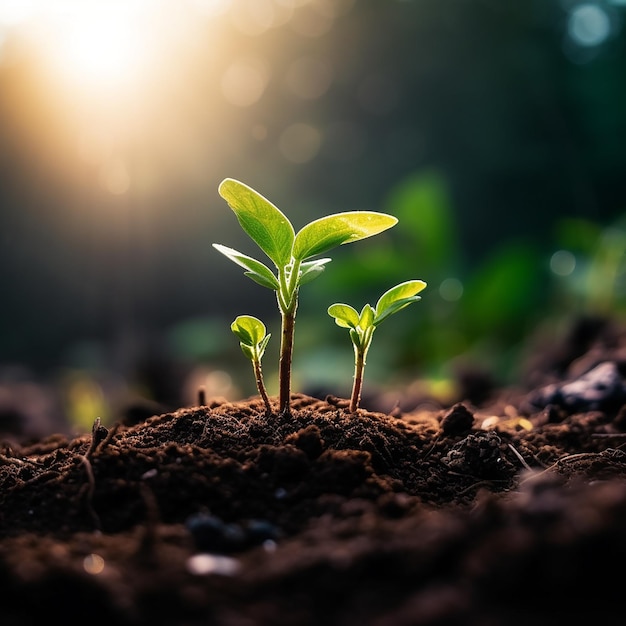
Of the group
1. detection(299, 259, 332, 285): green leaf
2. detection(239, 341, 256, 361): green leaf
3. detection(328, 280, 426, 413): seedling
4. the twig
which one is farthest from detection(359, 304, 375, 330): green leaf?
the twig

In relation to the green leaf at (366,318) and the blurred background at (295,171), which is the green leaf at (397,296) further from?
the blurred background at (295,171)

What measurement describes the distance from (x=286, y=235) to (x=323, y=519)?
526mm

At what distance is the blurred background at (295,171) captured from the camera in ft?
14.2

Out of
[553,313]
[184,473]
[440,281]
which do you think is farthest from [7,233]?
[184,473]

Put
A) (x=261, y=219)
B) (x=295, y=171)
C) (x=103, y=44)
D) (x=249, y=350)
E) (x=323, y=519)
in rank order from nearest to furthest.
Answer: (x=323, y=519)
(x=261, y=219)
(x=249, y=350)
(x=103, y=44)
(x=295, y=171)

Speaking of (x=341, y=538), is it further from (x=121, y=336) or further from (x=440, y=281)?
(x=121, y=336)

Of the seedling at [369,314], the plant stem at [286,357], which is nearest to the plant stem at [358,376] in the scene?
the seedling at [369,314]

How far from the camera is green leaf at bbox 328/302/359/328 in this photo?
46.4 inches

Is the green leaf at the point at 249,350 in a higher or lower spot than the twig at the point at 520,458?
higher

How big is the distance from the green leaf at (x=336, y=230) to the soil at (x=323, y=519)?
338 mm

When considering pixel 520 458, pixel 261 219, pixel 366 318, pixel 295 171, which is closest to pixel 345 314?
pixel 366 318

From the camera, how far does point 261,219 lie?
1.13 m

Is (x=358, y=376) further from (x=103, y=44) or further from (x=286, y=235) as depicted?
(x=103, y=44)

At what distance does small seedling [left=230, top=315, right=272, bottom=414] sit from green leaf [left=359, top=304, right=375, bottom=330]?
185 millimetres
